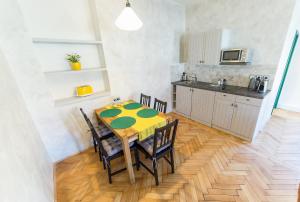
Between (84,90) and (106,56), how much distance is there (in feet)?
2.41

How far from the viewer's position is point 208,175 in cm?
193

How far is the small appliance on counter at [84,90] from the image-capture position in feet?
7.68

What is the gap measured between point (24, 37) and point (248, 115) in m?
3.69

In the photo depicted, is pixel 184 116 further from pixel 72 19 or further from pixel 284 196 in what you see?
pixel 72 19

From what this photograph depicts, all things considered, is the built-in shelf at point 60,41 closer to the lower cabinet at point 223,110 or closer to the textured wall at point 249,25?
the lower cabinet at point 223,110

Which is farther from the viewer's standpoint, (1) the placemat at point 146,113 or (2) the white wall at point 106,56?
(1) the placemat at point 146,113

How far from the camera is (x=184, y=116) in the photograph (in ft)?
12.0

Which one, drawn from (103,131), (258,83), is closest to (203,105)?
(258,83)

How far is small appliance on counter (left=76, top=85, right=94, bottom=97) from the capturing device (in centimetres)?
234

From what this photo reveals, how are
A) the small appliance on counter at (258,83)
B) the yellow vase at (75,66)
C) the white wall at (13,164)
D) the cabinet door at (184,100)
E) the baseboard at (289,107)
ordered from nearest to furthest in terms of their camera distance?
the white wall at (13,164) → the yellow vase at (75,66) → the small appliance on counter at (258,83) → the cabinet door at (184,100) → the baseboard at (289,107)

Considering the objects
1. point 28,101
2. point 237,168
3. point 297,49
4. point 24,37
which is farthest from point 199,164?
point 297,49

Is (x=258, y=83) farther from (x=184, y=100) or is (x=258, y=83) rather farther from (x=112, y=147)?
(x=112, y=147)

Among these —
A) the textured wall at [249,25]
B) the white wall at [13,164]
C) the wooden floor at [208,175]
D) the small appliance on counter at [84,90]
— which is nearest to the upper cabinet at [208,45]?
the textured wall at [249,25]

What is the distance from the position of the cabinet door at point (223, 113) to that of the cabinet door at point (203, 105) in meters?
0.11
